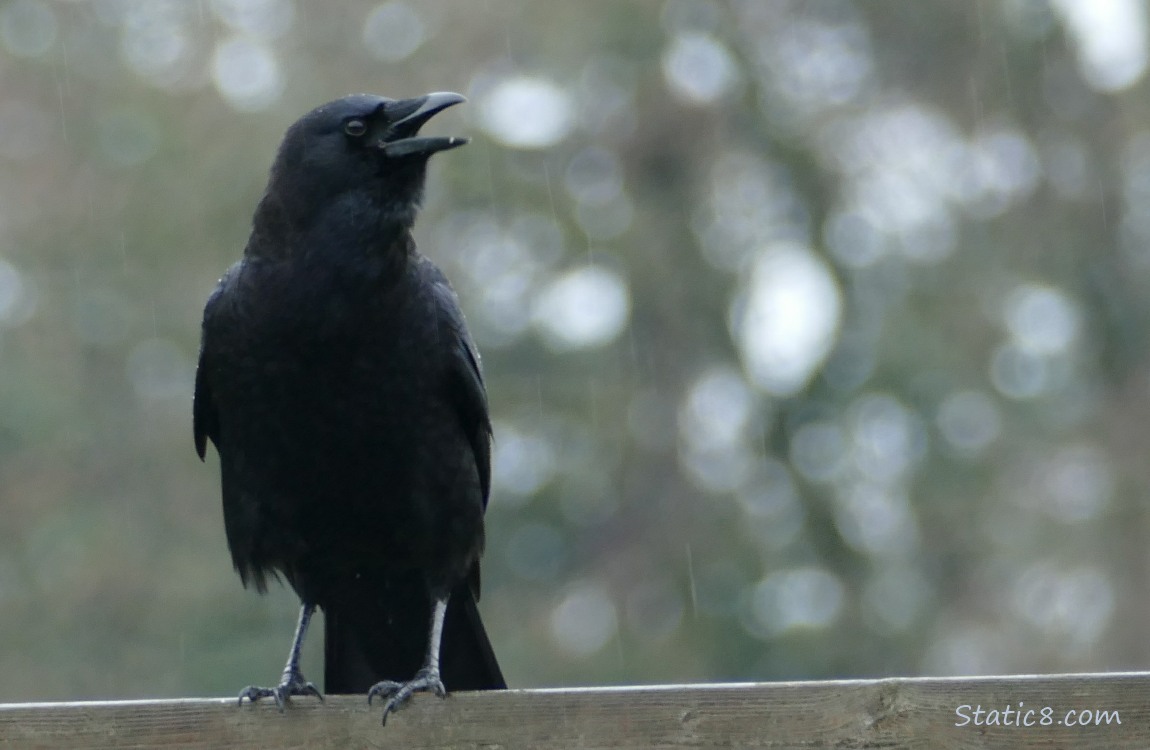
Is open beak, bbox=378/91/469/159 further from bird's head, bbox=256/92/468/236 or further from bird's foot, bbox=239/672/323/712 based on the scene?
bird's foot, bbox=239/672/323/712

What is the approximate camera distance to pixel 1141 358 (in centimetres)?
1280

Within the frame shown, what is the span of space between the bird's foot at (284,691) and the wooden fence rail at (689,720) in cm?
15

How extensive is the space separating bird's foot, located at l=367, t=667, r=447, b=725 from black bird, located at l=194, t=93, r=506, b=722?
0.34 ft

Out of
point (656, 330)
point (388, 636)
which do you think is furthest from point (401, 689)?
point (656, 330)

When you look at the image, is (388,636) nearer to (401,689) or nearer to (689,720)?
(401,689)

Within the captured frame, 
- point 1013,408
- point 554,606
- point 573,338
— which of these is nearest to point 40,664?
point 554,606

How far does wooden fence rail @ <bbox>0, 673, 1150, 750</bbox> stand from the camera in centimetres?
277

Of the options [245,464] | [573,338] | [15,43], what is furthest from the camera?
[15,43]

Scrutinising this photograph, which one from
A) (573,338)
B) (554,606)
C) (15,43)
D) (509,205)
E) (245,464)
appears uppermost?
(15,43)

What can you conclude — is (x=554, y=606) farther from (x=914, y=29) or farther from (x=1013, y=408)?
(x=914, y=29)

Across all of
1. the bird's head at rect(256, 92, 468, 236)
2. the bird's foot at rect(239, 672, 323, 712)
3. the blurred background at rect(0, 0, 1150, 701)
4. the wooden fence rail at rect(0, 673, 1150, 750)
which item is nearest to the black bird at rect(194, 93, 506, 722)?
the bird's head at rect(256, 92, 468, 236)

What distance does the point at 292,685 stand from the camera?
378 centimetres

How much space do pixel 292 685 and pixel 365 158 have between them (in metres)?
1.50

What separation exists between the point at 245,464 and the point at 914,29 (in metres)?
10.8
